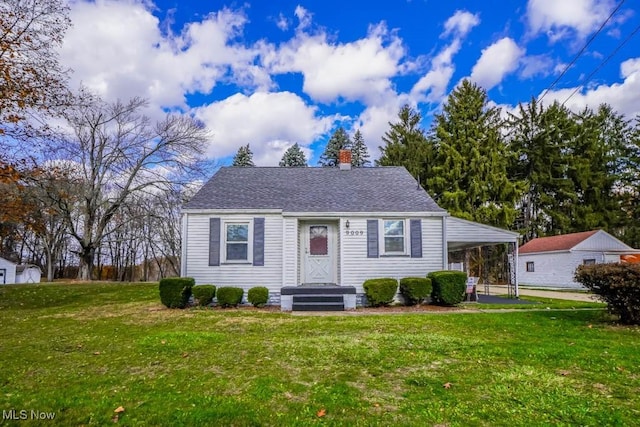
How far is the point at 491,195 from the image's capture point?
1099 inches

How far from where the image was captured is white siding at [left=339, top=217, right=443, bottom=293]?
1262cm

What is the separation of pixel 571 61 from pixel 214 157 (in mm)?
19078

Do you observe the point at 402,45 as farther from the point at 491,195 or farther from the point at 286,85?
the point at 491,195

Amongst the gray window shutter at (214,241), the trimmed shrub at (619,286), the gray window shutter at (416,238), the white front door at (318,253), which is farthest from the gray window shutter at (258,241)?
the trimmed shrub at (619,286)


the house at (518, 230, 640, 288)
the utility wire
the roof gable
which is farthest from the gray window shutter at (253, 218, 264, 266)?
the roof gable

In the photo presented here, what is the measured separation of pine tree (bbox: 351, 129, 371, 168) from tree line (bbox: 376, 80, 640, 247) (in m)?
3.99

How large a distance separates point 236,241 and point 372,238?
4576mm

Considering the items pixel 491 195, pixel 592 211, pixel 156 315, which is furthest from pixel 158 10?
pixel 592 211

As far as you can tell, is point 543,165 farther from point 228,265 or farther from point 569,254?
point 228,265

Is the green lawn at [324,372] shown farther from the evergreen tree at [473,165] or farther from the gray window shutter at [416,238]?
the evergreen tree at [473,165]

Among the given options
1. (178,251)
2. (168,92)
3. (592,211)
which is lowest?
(178,251)

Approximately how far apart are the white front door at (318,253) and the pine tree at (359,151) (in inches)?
1017

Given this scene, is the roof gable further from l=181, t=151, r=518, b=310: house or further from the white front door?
the white front door

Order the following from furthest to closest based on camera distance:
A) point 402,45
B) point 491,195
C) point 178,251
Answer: point 178,251 < point 491,195 < point 402,45
